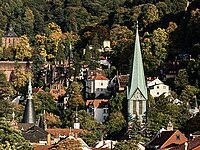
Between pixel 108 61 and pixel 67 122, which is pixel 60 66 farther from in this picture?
pixel 67 122

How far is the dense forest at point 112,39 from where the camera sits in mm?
76812

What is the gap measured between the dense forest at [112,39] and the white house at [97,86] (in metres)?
1.50

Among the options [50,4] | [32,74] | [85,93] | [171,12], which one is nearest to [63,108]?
[85,93]

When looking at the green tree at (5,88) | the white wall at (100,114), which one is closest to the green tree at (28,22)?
the green tree at (5,88)

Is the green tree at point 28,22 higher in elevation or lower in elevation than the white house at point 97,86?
higher

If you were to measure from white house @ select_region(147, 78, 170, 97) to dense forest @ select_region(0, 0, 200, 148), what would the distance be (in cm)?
105

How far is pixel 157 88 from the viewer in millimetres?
81938

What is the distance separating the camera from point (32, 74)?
98.7m

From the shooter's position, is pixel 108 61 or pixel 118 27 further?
pixel 118 27

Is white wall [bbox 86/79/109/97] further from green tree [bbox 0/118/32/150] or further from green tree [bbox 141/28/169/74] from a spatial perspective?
green tree [bbox 0/118/32/150]

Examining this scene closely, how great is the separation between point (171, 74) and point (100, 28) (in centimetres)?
2324

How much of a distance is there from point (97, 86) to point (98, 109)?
25.2 ft

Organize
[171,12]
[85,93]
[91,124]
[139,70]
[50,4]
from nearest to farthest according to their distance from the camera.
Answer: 1. [91,124]
2. [139,70]
3. [85,93]
4. [171,12]
5. [50,4]

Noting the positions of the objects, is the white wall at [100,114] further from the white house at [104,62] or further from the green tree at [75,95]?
the white house at [104,62]
